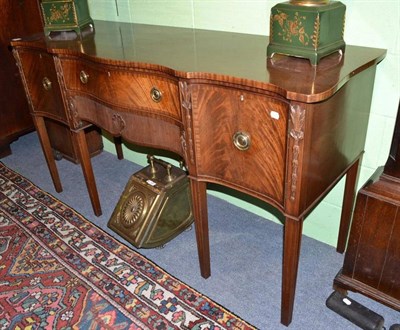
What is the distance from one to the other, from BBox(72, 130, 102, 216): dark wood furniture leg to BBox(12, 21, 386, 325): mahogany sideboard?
0.23m

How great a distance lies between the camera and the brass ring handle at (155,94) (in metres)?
1.38

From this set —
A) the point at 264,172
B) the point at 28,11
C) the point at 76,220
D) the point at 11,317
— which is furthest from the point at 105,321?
the point at 28,11

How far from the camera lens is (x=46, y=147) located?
7.39 ft

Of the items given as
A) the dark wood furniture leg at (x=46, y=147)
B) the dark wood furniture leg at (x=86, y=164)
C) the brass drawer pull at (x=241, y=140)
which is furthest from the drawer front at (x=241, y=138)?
the dark wood furniture leg at (x=46, y=147)

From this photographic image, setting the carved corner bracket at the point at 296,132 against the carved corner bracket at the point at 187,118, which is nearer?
the carved corner bracket at the point at 296,132

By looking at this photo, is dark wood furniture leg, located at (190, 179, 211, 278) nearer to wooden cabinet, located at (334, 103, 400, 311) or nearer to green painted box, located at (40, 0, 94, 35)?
wooden cabinet, located at (334, 103, 400, 311)

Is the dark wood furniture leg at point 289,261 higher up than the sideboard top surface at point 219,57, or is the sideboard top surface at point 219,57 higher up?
the sideboard top surface at point 219,57

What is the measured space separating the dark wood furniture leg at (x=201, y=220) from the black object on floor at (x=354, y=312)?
20.0 inches

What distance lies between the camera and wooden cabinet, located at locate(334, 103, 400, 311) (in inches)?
50.0

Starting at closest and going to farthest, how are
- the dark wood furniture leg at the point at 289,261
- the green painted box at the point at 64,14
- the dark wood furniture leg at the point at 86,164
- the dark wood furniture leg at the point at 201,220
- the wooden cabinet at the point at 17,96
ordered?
the dark wood furniture leg at the point at 289,261 < the dark wood furniture leg at the point at 201,220 < the green painted box at the point at 64,14 < the dark wood furniture leg at the point at 86,164 < the wooden cabinet at the point at 17,96

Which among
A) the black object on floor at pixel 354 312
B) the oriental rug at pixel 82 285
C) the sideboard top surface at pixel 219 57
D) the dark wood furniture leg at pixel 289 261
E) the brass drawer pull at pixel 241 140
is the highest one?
the sideboard top surface at pixel 219 57

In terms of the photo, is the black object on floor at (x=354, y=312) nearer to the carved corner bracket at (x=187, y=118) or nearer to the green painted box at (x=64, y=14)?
the carved corner bracket at (x=187, y=118)

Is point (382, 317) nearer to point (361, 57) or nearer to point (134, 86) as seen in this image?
point (361, 57)

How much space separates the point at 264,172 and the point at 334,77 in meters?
0.34
